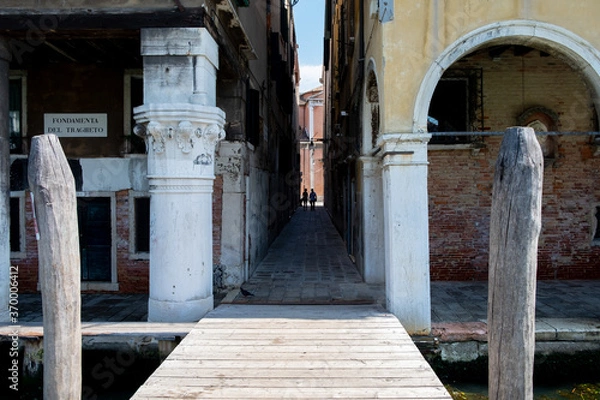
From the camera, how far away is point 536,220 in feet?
8.98

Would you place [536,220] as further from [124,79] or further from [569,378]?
[124,79]

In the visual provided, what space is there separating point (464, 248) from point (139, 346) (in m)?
5.27

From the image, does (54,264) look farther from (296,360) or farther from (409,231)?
(409,231)

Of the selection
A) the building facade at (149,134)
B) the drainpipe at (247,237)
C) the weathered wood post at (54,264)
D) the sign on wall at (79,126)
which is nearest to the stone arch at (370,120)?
the building facade at (149,134)

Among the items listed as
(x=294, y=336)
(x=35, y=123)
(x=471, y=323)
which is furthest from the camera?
(x=35, y=123)

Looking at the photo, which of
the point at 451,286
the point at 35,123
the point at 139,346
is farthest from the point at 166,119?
the point at 451,286

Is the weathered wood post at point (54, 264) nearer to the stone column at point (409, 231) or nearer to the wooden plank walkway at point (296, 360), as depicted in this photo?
the wooden plank walkway at point (296, 360)

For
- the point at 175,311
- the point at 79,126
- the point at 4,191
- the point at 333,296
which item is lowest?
the point at 333,296

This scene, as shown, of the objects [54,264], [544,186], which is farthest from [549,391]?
[54,264]

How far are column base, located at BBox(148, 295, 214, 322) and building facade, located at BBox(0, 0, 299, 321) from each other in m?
0.02

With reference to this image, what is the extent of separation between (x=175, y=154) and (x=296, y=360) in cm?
255

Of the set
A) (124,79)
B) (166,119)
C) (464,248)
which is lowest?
(464,248)

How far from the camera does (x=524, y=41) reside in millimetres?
5145

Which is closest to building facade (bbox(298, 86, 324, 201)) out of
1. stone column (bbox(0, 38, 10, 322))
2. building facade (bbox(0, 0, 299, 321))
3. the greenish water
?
building facade (bbox(0, 0, 299, 321))
